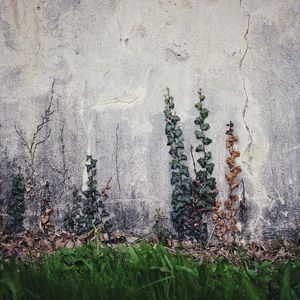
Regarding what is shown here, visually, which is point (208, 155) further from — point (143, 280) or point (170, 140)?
point (143, 280)

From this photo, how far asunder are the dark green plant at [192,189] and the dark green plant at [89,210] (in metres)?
0.68

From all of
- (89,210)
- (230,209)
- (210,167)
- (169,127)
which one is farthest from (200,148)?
(89,210)

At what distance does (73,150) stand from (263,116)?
1.85 metres

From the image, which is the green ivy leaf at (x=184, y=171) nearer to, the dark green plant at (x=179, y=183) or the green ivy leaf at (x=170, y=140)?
the dark green plant at (x=179, y=183)

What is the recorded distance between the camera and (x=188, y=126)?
14.3 feet

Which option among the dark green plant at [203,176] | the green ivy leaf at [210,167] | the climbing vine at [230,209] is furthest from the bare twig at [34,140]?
the climbing vine at [230,209]

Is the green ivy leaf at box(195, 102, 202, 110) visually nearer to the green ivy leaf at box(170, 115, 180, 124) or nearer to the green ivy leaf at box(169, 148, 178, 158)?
the green ivy leaf at box(170, 115, 180, 124)

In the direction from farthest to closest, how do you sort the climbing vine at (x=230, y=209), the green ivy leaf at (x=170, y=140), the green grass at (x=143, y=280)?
the green ivy leaf at (x=170, y=140) < the climbing vine at (x=230, y=209) < the green grass at (x=143, y=280)

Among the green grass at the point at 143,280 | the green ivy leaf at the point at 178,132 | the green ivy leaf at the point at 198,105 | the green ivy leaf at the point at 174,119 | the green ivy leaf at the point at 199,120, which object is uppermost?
the green ivy leaf at the point at 198,105

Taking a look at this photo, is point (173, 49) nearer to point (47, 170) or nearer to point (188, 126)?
point (188, 126)

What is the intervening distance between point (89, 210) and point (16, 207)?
719 mm

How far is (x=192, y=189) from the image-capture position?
4273 mm

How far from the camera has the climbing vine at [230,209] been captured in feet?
13.8

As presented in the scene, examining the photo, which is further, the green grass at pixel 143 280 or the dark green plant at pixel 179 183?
the dark green plant at pixel 179 183
